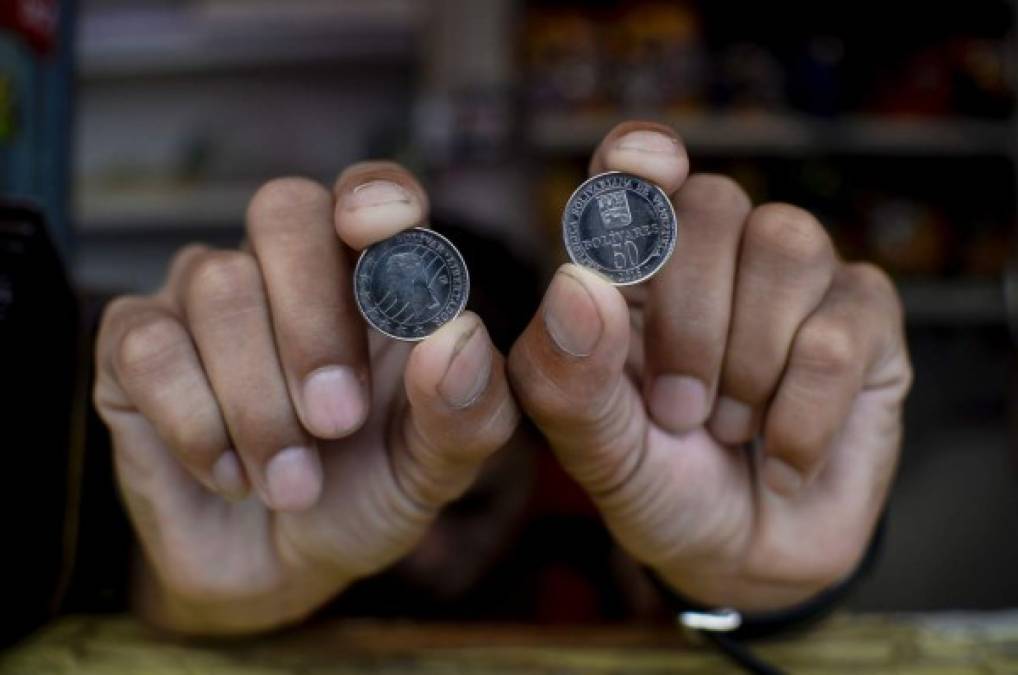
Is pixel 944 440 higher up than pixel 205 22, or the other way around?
pixel 205 22

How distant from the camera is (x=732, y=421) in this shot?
0.65m

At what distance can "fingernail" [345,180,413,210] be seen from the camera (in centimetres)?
52

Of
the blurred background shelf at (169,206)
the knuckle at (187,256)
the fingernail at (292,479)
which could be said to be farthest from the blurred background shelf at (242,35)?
the fingernail at (292,479)

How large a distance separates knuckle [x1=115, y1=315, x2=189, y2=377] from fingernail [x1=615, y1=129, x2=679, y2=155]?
0.96 feet

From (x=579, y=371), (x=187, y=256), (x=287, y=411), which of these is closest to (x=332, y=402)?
(x=287, y=411)

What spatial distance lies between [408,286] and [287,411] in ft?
0.38

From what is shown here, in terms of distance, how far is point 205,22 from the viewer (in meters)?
2.62

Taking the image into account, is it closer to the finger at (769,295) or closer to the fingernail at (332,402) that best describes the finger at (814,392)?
the finger at (769,295)

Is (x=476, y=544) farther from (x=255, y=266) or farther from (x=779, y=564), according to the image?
(x=255, y=266)

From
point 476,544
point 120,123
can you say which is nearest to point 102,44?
point 120,123

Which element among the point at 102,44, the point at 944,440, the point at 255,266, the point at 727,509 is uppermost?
the point at 102,44

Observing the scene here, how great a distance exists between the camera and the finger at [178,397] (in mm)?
582

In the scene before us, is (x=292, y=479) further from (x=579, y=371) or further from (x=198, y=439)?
(x=579, y=371)

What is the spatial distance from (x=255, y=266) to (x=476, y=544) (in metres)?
0.69
